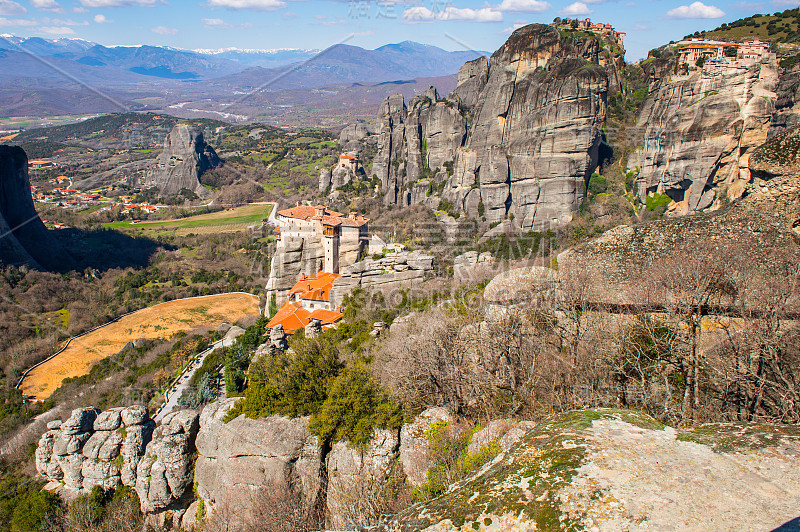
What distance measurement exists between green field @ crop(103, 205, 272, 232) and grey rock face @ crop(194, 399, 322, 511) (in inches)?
2636

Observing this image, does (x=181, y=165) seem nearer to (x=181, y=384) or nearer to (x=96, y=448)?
(x=181, y=384)

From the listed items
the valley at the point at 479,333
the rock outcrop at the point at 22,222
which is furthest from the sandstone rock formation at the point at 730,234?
the rock outcrop at the point at 22,222

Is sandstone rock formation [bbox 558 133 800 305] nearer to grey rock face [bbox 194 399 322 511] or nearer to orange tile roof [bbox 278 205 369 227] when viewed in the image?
grey rock face [bbox 194 399 322 511]

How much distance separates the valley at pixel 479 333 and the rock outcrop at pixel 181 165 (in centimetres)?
2871

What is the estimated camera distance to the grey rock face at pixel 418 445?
1061cm

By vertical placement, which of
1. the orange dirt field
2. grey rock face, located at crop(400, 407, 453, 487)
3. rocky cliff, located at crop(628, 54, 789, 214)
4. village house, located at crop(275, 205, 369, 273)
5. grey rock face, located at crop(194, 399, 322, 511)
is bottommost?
the orange dirt field

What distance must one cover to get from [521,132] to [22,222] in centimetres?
6640

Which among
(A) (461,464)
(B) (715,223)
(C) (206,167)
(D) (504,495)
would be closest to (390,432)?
(A) (461,464)

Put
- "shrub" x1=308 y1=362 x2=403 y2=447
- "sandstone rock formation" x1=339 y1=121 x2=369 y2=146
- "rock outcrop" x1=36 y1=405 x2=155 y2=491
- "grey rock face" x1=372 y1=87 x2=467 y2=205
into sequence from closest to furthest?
1. "shrub" x1=308 y1=362 x2=403 y2=447
2. "rock outcrop" x1=36 y1=405 x2=155 y2=491
3. "grey rock face" x1=372 y1=87 x2=467 y2=205
4. "sandstone rock formation" x1=339 y1=121 x2=369 y2=146

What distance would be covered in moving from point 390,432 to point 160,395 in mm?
18956

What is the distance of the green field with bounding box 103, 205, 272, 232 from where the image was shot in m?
77.4

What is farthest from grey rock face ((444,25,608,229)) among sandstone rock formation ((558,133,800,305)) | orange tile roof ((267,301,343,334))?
sandstone rock formation ((558,133,800,305))

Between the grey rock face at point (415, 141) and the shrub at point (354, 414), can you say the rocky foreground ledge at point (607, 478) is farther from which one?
the grey rock face at point (415, 141)

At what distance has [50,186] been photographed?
94625mm
